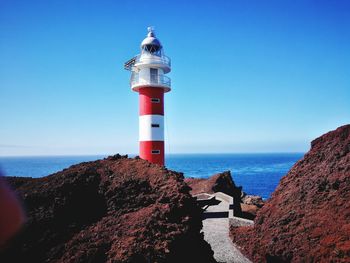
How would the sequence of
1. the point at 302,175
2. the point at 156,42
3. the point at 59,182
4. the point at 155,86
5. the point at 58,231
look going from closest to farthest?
1. the point at 58,231
2. the point at 59,182
3. the point at 302,175
4. the point at 155,86
5. the point at 156,42

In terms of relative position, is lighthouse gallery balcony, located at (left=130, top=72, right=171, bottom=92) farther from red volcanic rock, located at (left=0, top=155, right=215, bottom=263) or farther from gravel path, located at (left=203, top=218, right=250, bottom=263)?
red volcanic rock, located at (left=0, top=155, right=215, bottom=263)

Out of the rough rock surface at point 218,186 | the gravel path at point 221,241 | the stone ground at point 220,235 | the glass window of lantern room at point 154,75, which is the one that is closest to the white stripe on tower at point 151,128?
the glass window of lantern room at point 154,75

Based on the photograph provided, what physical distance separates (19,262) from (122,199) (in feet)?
5.75

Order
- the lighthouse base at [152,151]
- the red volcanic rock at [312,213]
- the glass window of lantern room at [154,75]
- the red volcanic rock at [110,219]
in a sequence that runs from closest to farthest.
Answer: the red volcanic rock at [110,219]
the red volcanic rock at [312,213]
the lighthouse base at [152,151]
the glass window of lantern room at [154,75]

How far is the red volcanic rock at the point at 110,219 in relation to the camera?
4.38 meters

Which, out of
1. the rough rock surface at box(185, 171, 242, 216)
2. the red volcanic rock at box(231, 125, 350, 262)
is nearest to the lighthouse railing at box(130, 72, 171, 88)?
the rough rock surface at box(185, 171, 242, 216)

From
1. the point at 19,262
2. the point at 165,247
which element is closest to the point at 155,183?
the point at 165,247

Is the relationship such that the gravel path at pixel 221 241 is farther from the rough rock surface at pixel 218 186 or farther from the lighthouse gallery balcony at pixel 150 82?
the lighthouse gallery balcony at pixel 150 82

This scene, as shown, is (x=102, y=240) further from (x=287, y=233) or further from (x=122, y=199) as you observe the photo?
(x=287, y=233)

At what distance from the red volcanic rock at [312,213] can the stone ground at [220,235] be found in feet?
2.16

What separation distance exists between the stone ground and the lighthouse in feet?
19.3

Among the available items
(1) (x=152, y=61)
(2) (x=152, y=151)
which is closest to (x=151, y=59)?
(1) (x=152, y=61)

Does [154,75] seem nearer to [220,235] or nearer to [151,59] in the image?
[151,59]

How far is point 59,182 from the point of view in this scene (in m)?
5.70
